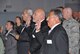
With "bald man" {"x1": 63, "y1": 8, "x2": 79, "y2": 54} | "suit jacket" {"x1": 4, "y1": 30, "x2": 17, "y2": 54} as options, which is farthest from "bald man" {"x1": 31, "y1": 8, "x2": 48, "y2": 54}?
"suit jacket" {"x1": 4, "y1": 30, "x2": 17, "y2": 54}

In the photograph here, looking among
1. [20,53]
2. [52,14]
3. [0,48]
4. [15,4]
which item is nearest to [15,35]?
[20,53]

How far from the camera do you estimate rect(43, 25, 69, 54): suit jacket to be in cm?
453

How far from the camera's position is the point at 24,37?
247 inches

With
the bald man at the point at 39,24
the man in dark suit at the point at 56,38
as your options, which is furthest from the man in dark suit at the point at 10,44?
the man in dark suit at the point at 56,38

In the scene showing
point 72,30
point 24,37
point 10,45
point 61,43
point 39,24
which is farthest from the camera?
point 10,45

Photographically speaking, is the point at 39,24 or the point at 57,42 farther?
the point at 39,24

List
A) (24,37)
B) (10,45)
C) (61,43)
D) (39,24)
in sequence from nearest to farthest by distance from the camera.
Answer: (61,43) → (39,24) → (24,37) → (10,45)

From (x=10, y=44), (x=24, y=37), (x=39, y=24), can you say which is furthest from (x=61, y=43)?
(x=10, y=44)

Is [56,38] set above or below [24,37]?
above

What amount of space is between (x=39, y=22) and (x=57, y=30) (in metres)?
0.95

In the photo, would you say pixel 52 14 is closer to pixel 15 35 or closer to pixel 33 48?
pixel 33 48

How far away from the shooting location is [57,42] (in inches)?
179

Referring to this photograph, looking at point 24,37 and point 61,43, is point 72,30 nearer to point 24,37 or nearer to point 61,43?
point 24,37

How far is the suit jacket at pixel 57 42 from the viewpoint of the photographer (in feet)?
14.9
